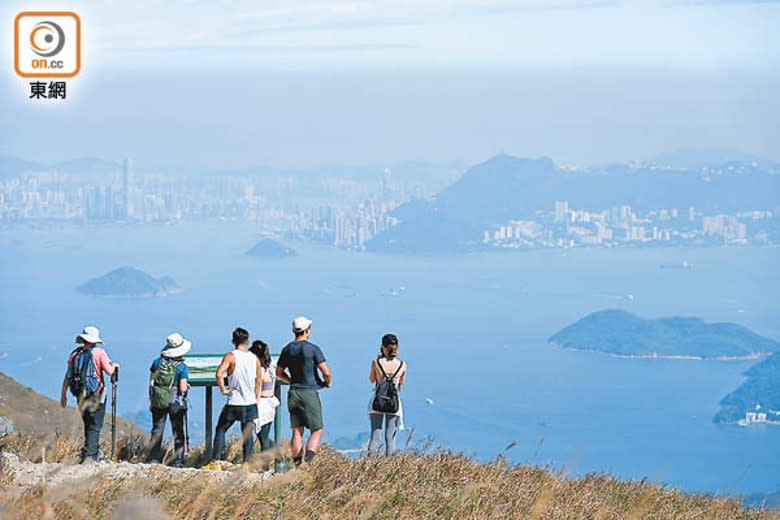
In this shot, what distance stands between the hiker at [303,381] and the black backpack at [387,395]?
71 cm

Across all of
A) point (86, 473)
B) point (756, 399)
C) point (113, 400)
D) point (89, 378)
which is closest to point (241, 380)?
point (113, 400)

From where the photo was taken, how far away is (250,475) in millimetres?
8062

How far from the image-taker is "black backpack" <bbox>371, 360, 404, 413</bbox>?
398 inches

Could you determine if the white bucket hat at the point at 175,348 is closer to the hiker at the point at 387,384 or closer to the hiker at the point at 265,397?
the hiker at the point at 265,397

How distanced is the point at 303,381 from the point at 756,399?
180905 mm

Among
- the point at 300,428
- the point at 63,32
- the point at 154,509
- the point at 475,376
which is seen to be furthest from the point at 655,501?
the point at 475,376

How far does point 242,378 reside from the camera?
31.0 ft

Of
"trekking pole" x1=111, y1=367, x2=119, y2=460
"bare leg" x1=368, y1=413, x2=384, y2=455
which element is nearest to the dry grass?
"bare leg" x1=368, y1=413, x2=384, y2=455

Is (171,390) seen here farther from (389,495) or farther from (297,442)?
(389,495)

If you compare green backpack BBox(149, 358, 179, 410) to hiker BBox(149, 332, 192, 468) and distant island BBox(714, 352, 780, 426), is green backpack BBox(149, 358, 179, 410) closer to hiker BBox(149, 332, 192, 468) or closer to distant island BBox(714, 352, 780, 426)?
hiker BBox(149, 332, 192, 468)

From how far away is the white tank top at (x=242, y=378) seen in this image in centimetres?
944

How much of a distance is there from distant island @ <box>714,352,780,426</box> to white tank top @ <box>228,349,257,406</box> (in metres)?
166

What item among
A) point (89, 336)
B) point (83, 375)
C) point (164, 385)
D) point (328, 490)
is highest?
point (89, 336)

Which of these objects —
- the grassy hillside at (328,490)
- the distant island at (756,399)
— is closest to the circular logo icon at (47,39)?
the grassy hillside at (328,490)
